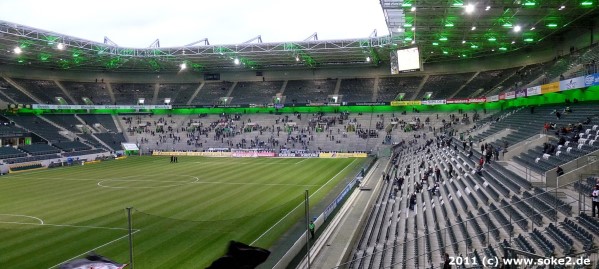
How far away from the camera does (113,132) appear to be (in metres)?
69.8

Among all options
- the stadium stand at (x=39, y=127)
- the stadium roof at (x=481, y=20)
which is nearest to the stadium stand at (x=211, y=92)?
the stadium stand at (x=39, y=127)

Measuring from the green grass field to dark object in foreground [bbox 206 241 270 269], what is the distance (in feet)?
29.1

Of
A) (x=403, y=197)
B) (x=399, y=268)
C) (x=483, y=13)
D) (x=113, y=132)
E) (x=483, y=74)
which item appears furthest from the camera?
(x=113, y=132)

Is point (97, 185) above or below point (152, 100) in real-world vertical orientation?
below

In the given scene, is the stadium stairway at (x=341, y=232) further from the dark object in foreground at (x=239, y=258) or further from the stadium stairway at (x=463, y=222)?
the dark object in foreground at (x=239, y=258)

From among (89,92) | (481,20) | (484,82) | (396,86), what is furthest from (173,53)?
(484,82)

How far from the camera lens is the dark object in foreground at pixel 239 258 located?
232 inches

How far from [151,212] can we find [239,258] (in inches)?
731

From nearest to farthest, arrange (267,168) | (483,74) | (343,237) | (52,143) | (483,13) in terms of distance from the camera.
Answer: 1. (343,237)
2. (483,13)
3. (267,168)
4. (52,143)
5. (483,74)

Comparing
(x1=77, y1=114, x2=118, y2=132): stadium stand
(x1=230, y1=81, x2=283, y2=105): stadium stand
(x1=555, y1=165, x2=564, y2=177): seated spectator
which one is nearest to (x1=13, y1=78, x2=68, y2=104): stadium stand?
(x1=77, y1=114, x2=118, y2=132): stadium stand

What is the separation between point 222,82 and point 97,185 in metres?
51.2

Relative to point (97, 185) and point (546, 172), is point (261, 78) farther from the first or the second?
point (546, 172)

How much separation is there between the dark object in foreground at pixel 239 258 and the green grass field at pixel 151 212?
350 inches

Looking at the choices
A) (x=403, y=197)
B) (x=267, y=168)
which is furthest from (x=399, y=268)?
(x=267, y=168)
